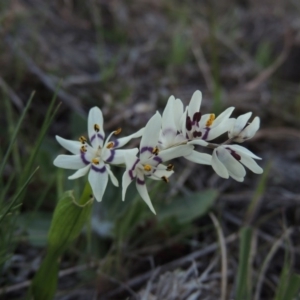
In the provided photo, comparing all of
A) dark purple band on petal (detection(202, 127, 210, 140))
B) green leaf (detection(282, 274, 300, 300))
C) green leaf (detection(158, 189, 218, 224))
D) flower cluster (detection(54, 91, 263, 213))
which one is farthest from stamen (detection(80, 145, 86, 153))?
green leaf (detection(158, 189, 218, 224))


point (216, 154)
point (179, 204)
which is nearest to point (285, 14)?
point (179, 204)

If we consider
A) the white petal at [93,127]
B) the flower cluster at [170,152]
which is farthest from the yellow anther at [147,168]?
the white petal at [93,127]

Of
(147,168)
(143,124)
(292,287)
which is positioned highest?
(143,124)

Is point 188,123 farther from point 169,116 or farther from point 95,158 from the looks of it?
point 95,158

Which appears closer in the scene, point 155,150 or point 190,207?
point 155,150

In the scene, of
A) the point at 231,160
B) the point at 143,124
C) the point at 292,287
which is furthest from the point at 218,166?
the point at 143,124

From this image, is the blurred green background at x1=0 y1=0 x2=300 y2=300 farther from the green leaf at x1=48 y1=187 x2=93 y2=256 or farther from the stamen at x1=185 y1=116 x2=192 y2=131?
the stamen at x1=185 y1=116 x2=192 y2=131

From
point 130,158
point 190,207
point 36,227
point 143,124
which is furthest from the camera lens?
point 143,124
